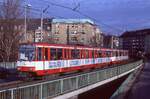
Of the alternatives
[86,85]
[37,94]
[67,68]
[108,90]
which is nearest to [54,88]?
[37,94]

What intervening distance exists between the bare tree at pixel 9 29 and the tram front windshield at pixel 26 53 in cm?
1807

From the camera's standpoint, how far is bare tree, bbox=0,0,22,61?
4819 centimetres

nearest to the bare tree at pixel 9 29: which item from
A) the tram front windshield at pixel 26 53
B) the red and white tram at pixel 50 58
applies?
the red and white tram at pixel 50 58

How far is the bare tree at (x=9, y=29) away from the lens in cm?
4819

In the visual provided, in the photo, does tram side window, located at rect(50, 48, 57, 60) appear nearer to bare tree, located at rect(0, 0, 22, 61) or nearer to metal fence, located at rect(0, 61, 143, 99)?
metal fence, located at rect(0, 61, 143, 99)

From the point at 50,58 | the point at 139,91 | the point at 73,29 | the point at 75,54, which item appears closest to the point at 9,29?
the point at 75,54

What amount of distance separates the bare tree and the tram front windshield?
18.1 metres

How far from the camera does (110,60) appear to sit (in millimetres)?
57062

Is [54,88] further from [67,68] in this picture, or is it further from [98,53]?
[98,53]

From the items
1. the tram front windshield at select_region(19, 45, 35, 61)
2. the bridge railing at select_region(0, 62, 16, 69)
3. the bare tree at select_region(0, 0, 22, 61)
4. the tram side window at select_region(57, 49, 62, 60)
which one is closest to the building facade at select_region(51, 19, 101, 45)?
the bare tree at select_region(0, 0, 22, 61)

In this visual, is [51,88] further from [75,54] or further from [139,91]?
[75,54]

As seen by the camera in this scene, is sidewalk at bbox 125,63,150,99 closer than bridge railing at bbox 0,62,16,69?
Yes

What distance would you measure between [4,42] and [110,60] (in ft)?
51.5

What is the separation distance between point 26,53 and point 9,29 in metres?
20.2
